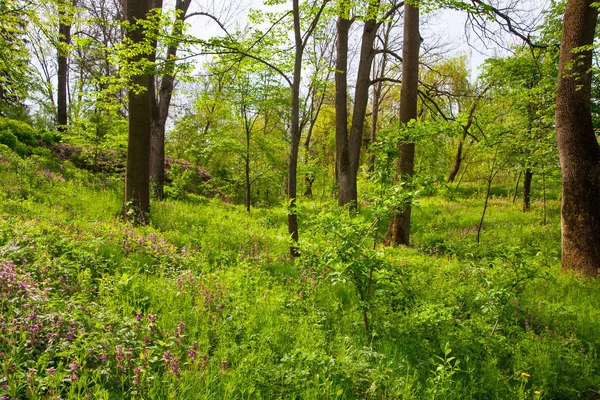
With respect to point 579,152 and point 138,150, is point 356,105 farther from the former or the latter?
point 138,150

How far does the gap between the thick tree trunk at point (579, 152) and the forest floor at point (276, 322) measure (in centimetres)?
69

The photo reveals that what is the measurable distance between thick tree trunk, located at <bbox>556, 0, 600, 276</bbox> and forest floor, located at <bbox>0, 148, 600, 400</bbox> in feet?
2.26

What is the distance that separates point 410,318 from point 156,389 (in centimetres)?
290

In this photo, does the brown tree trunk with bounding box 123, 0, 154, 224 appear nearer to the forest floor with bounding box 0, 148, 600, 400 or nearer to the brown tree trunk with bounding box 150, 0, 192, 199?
the forest floor with bounding box 0, 148, 600, 400

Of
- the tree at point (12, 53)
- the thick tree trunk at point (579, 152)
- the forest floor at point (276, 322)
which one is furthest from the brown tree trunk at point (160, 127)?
the thick tree trunk at point (579, 152)

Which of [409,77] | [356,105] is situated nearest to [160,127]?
[356,105]

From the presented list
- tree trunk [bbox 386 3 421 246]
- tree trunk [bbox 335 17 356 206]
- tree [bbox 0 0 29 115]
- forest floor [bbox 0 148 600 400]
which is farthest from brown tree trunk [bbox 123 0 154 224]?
tree trunk [bbox 386 3 421 246]

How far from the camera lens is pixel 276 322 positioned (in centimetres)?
373

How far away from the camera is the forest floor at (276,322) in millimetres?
2521

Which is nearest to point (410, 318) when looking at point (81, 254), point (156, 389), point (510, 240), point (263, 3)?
point (156, 389)

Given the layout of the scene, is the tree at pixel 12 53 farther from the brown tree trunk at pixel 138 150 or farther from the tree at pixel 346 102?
the tree at pixel 346 102

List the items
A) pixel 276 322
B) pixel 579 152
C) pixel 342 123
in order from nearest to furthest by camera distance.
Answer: pixel 276 322 → pixel 579 152 → pixel 342 123

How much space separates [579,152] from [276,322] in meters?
6.95

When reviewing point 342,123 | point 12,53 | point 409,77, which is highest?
A: point 12,53
